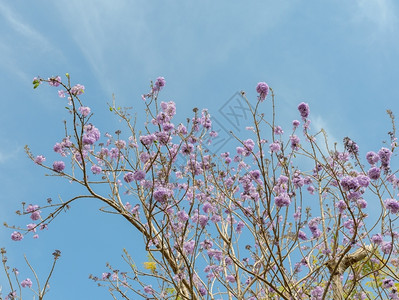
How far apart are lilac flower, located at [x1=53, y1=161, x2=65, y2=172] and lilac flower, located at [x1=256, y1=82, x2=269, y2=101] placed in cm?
255

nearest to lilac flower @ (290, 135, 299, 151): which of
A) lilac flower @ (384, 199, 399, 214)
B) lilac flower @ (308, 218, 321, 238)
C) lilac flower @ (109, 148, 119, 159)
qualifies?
lilac flower @ (308, 218, 321, 238)

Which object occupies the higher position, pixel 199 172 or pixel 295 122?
pixel 295 122

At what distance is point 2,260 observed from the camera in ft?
21.1

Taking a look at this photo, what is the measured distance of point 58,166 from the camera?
16.6ft

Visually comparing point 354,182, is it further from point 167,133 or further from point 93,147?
point 93,147

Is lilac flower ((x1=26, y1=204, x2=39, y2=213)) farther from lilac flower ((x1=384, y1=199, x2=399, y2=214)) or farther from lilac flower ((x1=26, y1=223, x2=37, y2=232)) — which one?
lilac flower ((x1=384, y1=199, x2=399, y2=214))

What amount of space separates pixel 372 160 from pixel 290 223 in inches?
71.9

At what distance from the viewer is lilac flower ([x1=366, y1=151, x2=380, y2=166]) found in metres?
4.68

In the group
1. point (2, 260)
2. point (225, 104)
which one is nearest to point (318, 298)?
point (225, 104)

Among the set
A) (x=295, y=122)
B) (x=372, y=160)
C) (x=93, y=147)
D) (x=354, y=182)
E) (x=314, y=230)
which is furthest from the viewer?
(x=93, y=147)

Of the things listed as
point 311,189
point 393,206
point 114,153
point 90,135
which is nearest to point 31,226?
point 114,153

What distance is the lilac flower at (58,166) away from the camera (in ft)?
16.6

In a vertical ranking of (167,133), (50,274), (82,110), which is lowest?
(50,274)

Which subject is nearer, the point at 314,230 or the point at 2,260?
the point at 314,230
